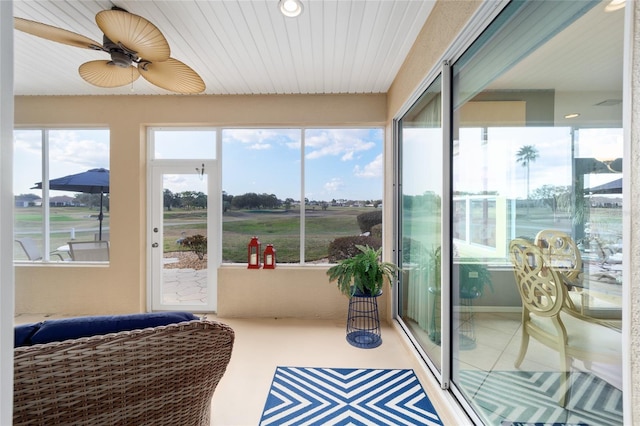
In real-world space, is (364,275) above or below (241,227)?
below

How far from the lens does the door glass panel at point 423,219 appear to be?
1993 mm

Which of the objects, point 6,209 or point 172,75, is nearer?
point 6,209

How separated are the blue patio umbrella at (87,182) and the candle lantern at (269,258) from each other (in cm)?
214

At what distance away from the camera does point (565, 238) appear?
94 cm

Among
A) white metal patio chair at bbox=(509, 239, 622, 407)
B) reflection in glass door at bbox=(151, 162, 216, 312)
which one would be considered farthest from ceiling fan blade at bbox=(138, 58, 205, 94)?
white metal patio chair at bbox=(509, 239, 622, 407)

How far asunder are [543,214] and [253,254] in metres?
2.94

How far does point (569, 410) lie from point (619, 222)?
0.67 meters

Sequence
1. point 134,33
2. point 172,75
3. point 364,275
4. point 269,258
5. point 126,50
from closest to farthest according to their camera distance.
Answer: point 134,33
point 126,50
point 172,75
point 364,275
point 269,258

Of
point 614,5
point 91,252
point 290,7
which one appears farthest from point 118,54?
point 91,252

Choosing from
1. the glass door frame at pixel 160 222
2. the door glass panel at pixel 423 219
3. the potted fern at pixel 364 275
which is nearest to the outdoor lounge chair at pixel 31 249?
the glass door frame at pixel 160 222

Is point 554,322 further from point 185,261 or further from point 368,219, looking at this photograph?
point 185,261

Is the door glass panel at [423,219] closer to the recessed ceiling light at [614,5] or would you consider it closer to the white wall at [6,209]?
the recessed ceiling light at [614,5]

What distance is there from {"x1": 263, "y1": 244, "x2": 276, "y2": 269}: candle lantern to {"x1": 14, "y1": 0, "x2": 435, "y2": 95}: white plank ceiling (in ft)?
6.25

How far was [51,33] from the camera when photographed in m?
1.65
